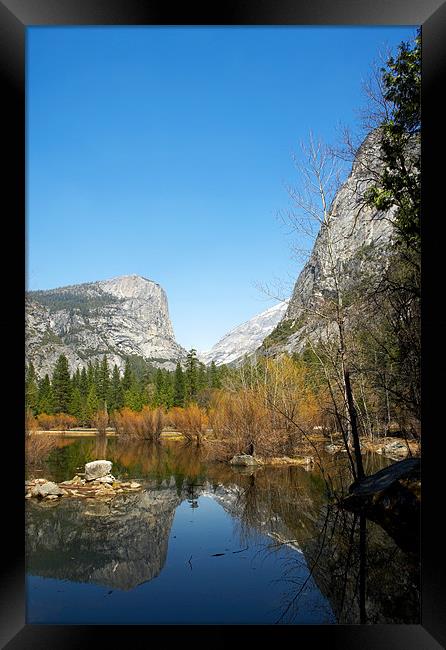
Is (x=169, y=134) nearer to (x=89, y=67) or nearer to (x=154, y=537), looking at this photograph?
(x=89, y=67)

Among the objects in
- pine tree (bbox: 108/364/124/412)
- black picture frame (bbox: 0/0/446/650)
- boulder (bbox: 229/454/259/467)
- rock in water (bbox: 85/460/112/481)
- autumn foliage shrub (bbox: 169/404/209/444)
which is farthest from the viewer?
pine tree (bbox: 108/364/124/412)

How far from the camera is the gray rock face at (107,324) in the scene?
2581cm

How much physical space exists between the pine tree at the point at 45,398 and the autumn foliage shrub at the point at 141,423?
6.70ft

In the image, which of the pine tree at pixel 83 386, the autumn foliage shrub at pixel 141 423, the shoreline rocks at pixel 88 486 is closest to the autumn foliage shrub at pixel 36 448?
the shoreline rocks at pixel 88 486

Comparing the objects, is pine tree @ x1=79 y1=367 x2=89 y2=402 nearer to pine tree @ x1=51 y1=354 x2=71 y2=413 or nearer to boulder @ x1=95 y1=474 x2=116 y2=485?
pine tree @ x1=51 y1=354 x2=71 y2=413

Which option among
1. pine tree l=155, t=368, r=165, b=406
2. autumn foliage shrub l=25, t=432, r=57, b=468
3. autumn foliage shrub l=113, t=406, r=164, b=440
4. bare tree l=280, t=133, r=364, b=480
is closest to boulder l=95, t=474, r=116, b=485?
autumn foliage shrub l=25, t=432, r=57, b=468

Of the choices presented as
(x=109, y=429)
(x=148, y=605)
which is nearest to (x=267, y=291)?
(x=148, y=605)

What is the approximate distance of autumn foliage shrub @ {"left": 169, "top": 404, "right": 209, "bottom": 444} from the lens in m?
13.0

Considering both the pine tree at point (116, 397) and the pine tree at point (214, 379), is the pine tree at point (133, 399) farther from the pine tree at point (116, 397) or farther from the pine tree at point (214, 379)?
the pine tree at point (214, 379)

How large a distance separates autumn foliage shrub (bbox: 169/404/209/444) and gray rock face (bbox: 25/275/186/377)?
284 inches

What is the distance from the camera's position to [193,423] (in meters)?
13.3
